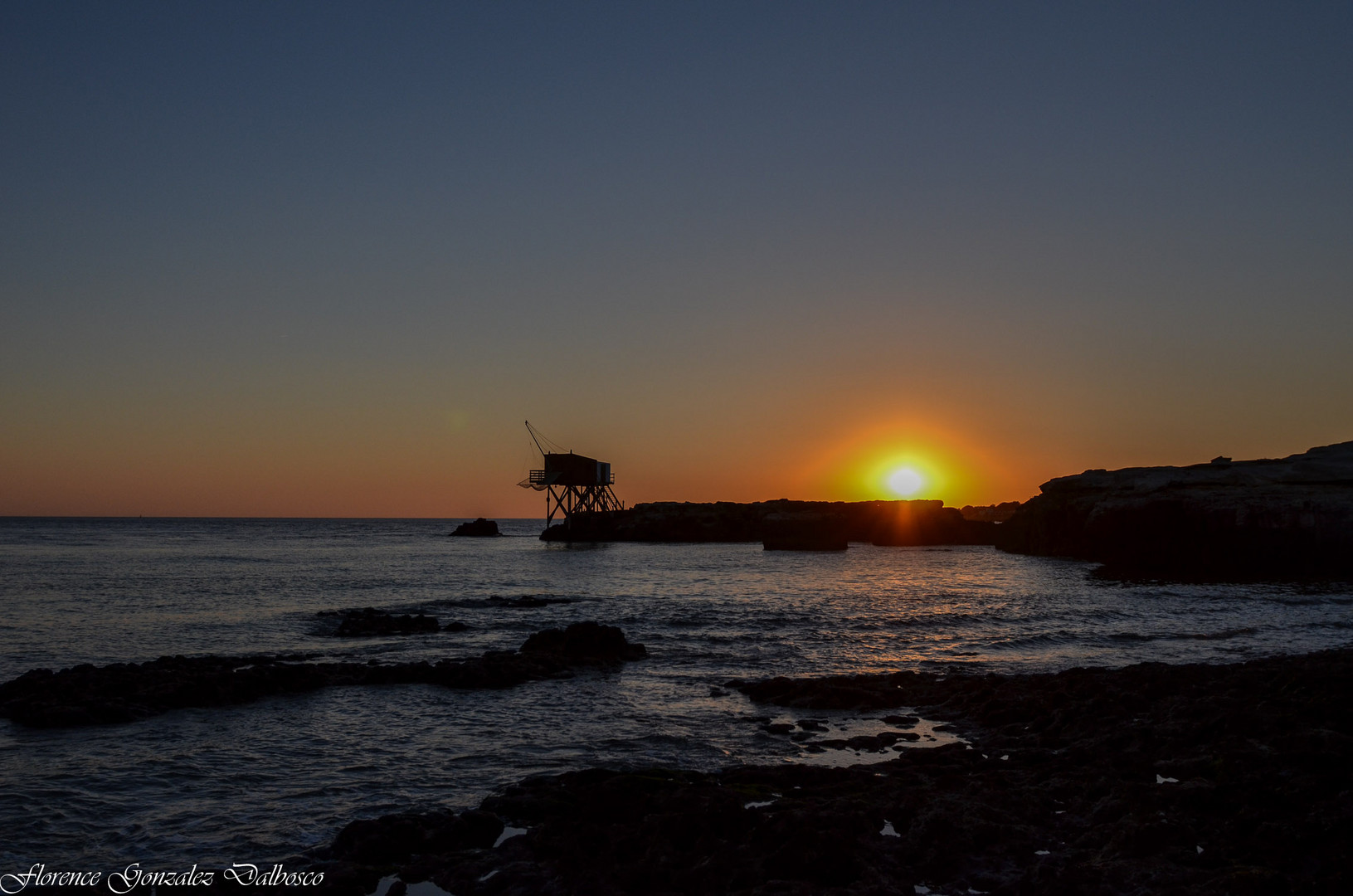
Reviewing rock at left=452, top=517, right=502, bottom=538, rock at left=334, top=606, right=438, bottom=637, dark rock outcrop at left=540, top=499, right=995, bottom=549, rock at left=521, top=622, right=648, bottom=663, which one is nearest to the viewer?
rock at left=521, top=622, right=648, bottom=663

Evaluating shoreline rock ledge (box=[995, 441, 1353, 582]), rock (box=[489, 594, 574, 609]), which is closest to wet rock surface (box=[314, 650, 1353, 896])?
rock (box=[489, 594, 574, 609])

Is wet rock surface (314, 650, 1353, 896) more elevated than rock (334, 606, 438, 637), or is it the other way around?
wet rock surface (314, 650, 1353, 896)

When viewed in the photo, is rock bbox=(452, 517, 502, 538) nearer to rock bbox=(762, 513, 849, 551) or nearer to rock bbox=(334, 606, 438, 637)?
rock bbox=(762, 513, 849, 551)

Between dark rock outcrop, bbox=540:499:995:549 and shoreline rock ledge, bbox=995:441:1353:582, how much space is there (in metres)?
39.7

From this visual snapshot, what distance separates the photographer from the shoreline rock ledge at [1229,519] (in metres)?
43.6

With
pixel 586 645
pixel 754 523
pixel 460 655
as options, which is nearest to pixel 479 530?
pixel 754 523

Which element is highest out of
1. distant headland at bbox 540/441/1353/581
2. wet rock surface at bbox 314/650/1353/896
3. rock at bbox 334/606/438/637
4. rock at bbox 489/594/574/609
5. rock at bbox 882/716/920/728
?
distant headland at bbox 540/441/1353/581

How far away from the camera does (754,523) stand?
10700 centimetres

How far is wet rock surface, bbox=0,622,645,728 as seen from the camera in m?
14.6

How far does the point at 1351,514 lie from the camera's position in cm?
4281

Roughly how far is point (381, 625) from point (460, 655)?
6.16 meters
